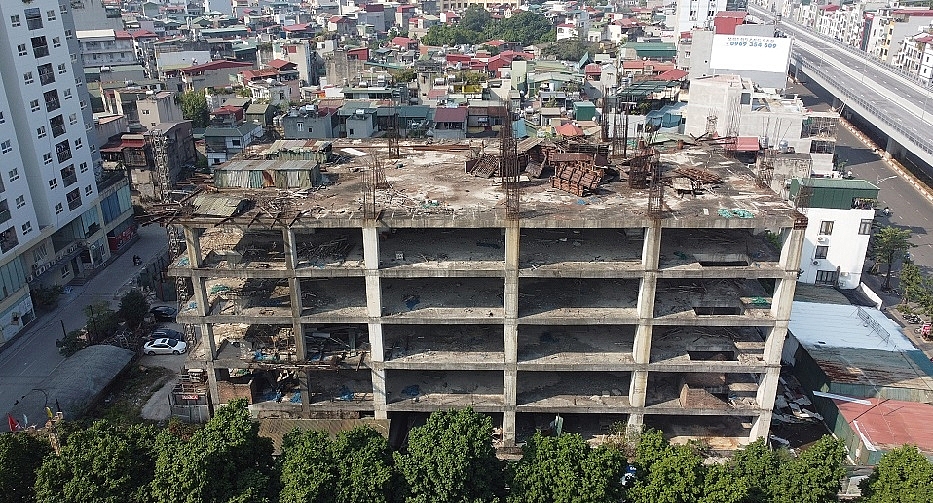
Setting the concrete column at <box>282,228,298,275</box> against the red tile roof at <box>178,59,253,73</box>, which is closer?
the concrete column at <box>282,228,298,275</box>

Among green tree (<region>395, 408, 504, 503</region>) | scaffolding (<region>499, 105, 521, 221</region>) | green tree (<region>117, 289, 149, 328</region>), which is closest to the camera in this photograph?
green tree (<region>395, 408, 504, 503</region>)

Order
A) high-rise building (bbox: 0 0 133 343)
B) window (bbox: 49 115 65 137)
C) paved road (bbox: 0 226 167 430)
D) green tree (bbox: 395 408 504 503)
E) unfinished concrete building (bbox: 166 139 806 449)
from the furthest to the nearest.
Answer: window (bbox: 49 115 65 137)
high-rise building (bbox: 0 0 133 343)
paved road (bbox: 0 226 167 430)
unfinished concrete building (bbox: 166 139 806 449)
green tree (bbox: 395 408 504 503)

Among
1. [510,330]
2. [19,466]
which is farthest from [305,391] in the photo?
[19,466]

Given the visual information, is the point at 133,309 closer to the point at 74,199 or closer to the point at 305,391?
the point at 74,199

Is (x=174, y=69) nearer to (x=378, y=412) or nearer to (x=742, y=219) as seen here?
(x=378, y=412)

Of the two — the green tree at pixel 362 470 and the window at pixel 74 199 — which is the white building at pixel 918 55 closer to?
the green tree at pixel 362 470

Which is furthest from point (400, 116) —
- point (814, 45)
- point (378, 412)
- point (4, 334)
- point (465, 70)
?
point (814, 45)

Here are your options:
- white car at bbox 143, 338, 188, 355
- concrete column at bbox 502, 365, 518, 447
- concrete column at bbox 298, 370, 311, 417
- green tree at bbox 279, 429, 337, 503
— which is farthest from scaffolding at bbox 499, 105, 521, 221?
white car at bbox 143, 338, 188, 355

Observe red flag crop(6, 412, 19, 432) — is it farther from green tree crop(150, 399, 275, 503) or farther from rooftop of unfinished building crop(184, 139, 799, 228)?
rooftop of unfinished building crop(184, 139, 799, 228)
